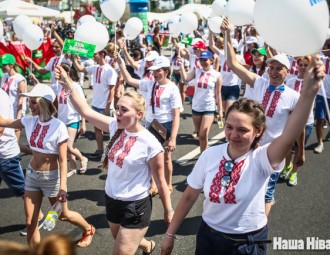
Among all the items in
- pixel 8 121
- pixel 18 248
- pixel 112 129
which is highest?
pixel 18 248

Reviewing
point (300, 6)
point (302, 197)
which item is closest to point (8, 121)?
point (300, 6)

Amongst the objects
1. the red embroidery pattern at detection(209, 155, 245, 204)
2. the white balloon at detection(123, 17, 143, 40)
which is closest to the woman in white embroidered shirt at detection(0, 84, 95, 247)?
the red embroidery pattern at detection(209, 155, 245, 204)

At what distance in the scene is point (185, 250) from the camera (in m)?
3.88

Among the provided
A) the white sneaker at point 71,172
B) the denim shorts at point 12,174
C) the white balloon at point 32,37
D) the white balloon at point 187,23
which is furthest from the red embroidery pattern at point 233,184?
the white balloon at point 187,23

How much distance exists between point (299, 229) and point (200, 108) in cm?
267

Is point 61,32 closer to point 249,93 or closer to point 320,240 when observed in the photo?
point 249,93

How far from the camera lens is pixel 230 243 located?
7.56 feet

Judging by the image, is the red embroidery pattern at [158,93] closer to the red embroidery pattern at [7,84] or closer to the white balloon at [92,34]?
the white balloon at [92,34]

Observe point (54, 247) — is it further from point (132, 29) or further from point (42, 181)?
point (132, 29)

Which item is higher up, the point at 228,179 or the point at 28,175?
the point at 228,179

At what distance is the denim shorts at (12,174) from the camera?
4184 millimetres

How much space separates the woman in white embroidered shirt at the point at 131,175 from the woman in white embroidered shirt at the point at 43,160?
71 cm

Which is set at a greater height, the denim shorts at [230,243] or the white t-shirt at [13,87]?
the denim shorts at [230,243]

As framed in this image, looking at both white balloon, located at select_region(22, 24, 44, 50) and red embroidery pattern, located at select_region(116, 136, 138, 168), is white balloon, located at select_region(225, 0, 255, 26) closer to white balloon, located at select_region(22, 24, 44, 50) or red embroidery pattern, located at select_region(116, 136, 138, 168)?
red embroidery pattern, located at select_region(116, 136, 138, 168)
